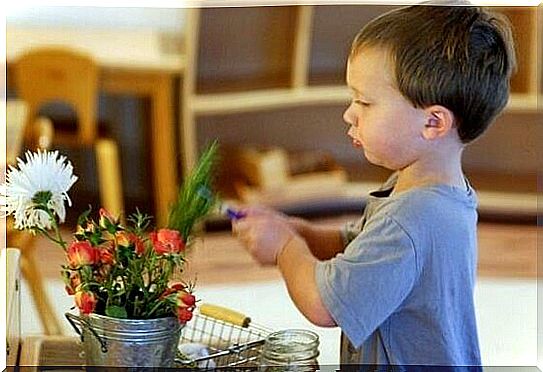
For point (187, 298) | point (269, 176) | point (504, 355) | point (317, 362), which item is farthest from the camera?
point (269, 176)

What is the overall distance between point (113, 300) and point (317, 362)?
0.19 m

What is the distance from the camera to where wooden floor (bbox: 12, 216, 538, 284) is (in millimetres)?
2189

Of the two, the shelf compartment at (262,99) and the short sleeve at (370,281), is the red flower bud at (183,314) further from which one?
the shelf compartment at (262,99)

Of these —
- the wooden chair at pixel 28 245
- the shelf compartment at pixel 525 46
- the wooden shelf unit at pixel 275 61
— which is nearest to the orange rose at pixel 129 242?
the wooden chair at pixel 28 245

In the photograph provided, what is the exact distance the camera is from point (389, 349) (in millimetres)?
894

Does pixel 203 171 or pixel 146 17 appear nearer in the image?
pixel 203 171

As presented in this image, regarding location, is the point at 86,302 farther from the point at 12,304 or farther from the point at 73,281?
the point at 12,304

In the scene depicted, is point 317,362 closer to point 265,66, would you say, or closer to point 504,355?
point 504,355

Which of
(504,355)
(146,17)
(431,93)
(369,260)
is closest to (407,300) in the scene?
(369,260)

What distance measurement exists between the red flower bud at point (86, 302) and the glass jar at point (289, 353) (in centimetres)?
16

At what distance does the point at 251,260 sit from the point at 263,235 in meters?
1.37

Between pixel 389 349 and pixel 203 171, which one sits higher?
pixel 203 171

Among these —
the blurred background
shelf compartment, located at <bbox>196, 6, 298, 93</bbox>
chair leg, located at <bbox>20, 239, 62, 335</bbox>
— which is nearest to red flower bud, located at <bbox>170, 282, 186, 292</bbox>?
chair leg, located at <bbox>20, 239, 62, 335</bbox>

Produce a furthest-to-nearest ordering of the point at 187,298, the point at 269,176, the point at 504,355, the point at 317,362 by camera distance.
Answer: the point at 269,176 → the point at 504,355 → the point at 317,362 → the point at 187,298
